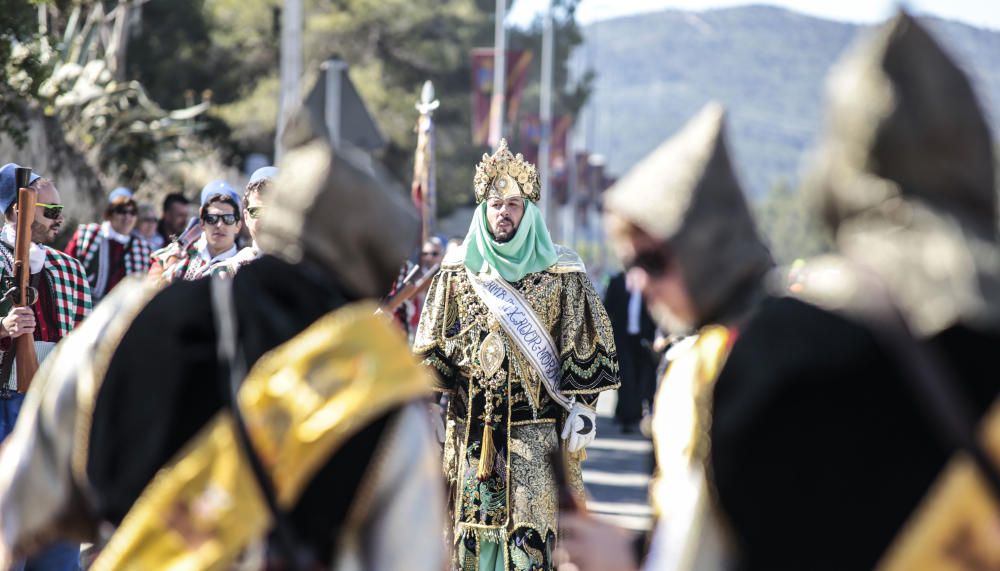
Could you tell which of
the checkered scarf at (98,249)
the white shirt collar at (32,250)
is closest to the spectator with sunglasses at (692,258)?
the white shirt collar at (32,250)

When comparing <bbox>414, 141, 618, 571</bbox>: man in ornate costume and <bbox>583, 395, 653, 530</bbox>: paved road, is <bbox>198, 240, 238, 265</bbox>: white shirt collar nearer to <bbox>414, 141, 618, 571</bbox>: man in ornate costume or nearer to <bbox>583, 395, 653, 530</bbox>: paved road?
<bbox>414, 141, 618, 571</bbox>: man in ornate costume

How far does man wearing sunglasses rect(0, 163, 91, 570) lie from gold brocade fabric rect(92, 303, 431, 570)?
4381 mm

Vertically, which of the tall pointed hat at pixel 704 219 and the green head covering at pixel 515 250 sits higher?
the tall pointed hat at pixel 704 219

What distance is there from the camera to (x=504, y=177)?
7.08m

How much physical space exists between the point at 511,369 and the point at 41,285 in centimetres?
223

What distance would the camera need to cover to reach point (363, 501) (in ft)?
8.87

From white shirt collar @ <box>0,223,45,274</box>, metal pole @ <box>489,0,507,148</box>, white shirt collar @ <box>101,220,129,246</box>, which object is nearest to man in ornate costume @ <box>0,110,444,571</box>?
white shirt collar @ <box>0,223,45,274</box>

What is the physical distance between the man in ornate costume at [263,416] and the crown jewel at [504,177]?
4044mm

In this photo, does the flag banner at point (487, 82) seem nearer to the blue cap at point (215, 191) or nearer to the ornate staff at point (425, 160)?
the ornate staff at point (425, 160)

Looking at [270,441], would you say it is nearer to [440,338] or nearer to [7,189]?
[440,338]

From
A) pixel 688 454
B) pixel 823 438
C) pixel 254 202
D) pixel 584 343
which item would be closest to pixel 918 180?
pixel 823 438

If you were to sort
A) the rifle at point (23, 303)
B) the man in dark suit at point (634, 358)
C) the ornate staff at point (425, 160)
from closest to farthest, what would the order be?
1. the rifle at point (23, 303)
2. the ornate staff at point (425, 160)
3. the man in dark suit at point (634, 358)

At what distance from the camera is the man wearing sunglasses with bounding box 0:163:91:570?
6938 mm

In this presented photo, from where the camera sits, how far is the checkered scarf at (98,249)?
10.5m
